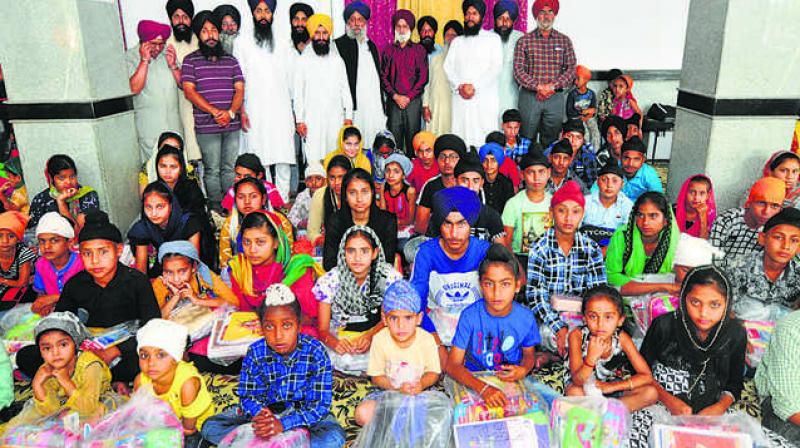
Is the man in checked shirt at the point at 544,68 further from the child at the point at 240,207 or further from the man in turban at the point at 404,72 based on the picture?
the child at the point at 240,207

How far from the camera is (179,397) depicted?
217 centimetres

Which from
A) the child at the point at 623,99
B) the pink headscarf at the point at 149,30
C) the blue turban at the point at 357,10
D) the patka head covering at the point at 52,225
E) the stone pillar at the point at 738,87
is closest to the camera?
the patka head covering at the point at 52,225

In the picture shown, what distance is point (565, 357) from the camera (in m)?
2.62

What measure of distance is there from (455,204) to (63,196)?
275cm

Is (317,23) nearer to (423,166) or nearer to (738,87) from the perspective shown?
(423,166)

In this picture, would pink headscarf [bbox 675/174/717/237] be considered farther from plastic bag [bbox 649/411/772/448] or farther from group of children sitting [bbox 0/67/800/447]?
plastic bag [bbox 649/411/772/448]

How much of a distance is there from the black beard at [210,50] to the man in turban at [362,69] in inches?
43.2

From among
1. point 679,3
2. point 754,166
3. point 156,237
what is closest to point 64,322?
point 156,237

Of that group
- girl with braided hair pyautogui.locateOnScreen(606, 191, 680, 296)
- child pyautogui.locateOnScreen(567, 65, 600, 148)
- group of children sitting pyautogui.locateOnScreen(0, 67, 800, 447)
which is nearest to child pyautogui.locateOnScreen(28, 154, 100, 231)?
group of children sitting pyautogui.locateOnScreen(0, 67, 800, 447)

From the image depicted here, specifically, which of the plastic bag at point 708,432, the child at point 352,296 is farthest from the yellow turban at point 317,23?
the plastic bag at point 708,432

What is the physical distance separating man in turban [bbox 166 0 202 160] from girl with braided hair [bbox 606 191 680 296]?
3462mm

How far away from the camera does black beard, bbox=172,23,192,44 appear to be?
15.6 feet

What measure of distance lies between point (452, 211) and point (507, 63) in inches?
125

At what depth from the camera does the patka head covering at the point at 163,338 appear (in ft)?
6.93
